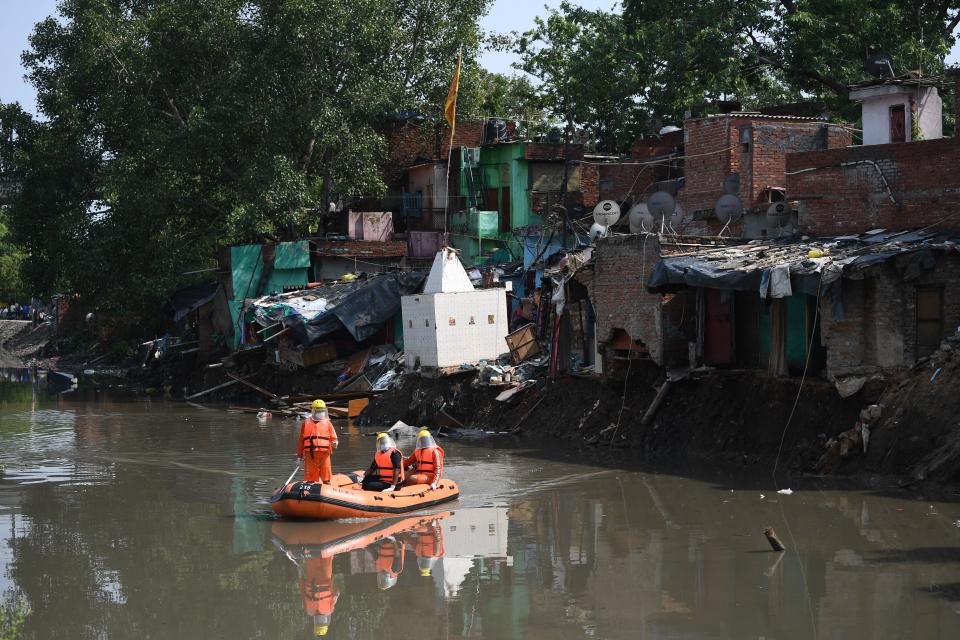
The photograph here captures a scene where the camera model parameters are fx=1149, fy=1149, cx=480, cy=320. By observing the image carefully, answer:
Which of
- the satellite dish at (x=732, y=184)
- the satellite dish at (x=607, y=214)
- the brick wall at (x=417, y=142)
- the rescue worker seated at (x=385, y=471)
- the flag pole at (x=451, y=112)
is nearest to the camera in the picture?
the rescue worker seated at (x=385, y=471)

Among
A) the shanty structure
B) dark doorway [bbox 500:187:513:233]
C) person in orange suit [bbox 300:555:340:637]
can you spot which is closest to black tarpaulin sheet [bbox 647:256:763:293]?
the shanty structure

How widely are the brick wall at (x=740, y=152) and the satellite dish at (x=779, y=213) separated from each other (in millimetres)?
1151

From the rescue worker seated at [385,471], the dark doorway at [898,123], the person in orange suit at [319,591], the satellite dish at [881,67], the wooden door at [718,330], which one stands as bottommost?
the person in orange suit at [319,591]

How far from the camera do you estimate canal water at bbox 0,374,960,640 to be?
12.6 m

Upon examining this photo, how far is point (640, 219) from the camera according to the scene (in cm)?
2877

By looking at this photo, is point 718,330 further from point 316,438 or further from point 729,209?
point 316,438

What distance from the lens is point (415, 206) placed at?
136 feet

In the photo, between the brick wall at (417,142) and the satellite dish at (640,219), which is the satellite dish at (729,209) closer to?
the satellite dish at (640,219)

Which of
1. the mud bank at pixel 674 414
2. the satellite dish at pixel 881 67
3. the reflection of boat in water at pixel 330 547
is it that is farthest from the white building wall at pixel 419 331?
the satellite dish at pixel 881 67

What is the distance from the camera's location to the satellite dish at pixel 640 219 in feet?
93.6

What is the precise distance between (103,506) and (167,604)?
6727 millimetres

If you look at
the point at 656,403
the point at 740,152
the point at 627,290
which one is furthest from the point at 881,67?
the point at 656,403

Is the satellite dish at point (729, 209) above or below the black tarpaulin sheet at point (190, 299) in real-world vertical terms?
above

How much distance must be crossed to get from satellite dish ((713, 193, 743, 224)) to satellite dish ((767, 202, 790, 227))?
46.8 inches
